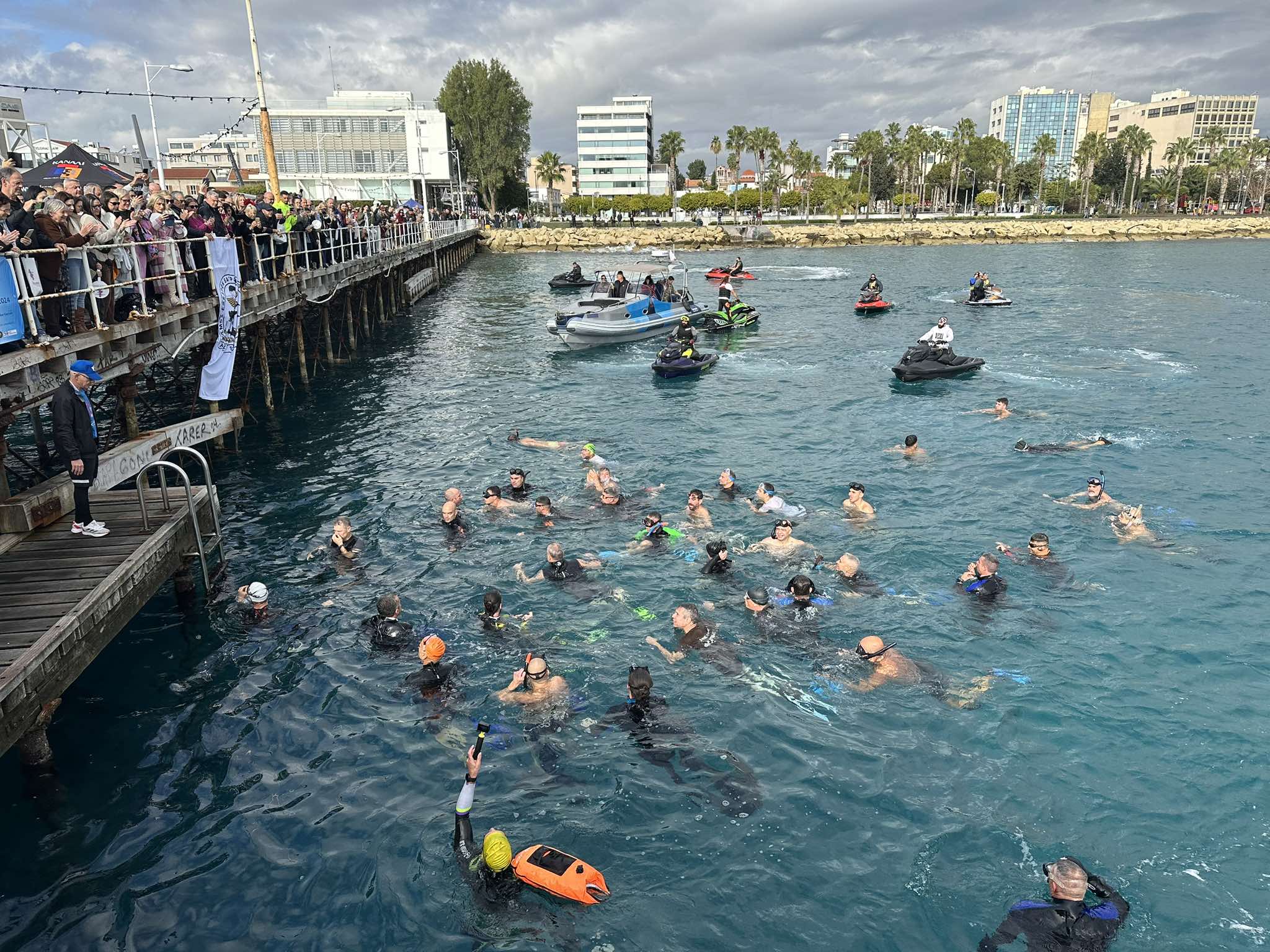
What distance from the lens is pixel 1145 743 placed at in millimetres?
9734

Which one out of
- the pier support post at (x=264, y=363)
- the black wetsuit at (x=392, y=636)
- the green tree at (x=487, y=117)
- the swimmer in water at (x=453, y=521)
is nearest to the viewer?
the black wetsuit at (x=392, y=636)

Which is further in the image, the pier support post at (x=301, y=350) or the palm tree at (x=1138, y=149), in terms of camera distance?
the palm tree at (x=1138, y=149)

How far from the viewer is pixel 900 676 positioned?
11.0m

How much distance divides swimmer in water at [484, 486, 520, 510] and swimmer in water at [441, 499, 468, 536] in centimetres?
92

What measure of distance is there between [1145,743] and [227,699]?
447 inches

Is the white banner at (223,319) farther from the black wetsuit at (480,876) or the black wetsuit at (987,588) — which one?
the black wetsuit at (987,588)

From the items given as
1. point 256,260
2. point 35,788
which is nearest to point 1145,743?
point 35,788

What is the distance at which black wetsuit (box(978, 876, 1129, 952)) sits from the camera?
22.0 feet

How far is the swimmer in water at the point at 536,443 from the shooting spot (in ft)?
70.9

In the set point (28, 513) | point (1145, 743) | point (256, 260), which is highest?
point (256, 260)

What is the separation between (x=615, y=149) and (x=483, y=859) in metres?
174

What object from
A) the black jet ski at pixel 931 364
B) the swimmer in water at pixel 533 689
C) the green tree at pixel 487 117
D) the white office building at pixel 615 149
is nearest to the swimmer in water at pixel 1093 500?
the black jet ski at pixel 931 364

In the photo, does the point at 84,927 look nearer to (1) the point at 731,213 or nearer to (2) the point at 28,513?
(2) the point at 28,513

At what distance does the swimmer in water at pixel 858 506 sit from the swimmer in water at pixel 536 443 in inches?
316
